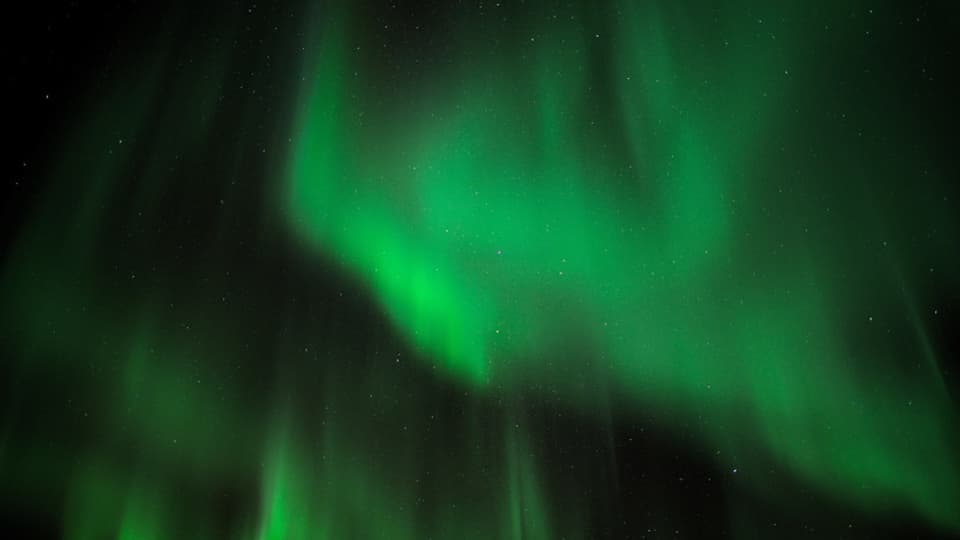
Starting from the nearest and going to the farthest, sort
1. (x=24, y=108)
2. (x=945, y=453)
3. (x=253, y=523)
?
(x=24, y=108)
(x=253, y=523)
(x=945, y=453)

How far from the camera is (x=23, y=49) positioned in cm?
222

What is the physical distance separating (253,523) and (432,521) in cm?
111

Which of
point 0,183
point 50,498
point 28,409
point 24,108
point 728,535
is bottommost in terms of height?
point 728,535

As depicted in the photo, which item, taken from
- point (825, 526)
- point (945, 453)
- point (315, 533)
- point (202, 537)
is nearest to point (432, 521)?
point (315, 533)

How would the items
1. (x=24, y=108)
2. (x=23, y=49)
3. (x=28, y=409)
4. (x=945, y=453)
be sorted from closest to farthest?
(x=23, y=49) < (x=24, y=108) < (x=28, y=409) < (x=945, y=453)

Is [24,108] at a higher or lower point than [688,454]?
higher

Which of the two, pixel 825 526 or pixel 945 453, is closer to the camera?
pixel 945 453

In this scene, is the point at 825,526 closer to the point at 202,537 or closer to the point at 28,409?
the point at 202,537

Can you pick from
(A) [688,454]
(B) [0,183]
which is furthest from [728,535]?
(B) [0,183]

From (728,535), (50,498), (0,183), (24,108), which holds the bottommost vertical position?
(728,535)

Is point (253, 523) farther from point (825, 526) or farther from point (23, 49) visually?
point (825, 526)

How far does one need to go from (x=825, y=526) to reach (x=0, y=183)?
5.30m

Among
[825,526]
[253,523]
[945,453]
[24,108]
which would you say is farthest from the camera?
[825,526]

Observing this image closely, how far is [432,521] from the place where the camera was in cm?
401
